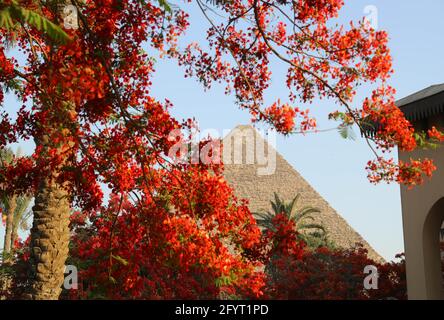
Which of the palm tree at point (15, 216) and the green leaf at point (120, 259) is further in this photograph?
the palm tree at point (15, 216)

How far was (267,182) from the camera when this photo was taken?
66.3 metres

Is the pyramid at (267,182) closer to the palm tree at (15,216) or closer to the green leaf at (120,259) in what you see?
the palm tree at (15,216)

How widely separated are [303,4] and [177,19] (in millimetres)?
1782

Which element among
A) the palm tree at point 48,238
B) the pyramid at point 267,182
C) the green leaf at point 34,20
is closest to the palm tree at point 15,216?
the palm tree at point 48,238

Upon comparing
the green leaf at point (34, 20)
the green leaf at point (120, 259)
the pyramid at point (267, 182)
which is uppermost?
the pyramid at point (267, 182)

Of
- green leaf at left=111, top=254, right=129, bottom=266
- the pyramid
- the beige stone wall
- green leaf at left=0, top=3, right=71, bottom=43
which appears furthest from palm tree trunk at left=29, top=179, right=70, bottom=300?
the pyramid

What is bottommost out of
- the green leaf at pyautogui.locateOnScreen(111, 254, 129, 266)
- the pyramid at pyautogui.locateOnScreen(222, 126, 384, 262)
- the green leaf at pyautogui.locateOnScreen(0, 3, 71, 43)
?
the green leaf at pyautogui.locateOnScreen(111, 254, 129, 266)

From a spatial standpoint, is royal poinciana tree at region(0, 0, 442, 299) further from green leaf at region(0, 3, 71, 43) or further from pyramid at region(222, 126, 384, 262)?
pyramid at region(222, 126, 384, 262)

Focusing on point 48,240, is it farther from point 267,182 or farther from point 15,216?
point 267,182

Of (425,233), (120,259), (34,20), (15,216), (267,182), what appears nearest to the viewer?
(34,20)

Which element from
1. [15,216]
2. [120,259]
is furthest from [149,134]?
[15,216]

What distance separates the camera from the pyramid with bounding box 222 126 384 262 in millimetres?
59281

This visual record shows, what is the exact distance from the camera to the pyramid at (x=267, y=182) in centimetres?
5928

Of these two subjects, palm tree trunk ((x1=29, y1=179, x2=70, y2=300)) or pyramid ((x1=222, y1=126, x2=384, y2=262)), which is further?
pyramid ((x1=222, y1=126, x2=384, y2=262))
